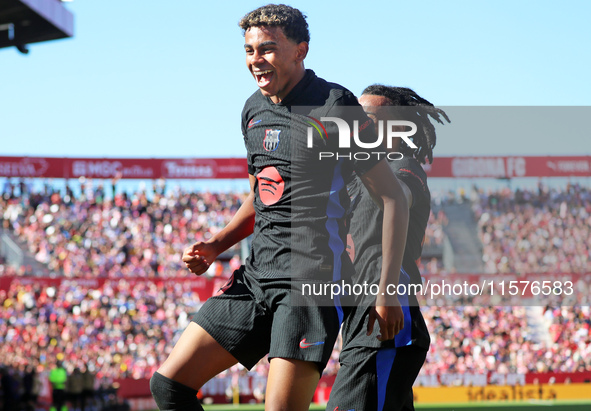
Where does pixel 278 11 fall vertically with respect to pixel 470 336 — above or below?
above

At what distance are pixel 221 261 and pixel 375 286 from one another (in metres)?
29.2

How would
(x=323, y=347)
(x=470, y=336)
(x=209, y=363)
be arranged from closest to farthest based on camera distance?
1. (x=323, y=347)
2. (x=209, y=363)
3. (x=470, y=336)

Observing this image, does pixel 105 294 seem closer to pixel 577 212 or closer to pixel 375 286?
pixel 577 212

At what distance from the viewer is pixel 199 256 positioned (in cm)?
393

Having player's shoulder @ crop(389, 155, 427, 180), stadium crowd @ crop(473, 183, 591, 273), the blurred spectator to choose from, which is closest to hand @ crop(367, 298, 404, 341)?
player's shoulder @ crop(389, 155, 427, 180)

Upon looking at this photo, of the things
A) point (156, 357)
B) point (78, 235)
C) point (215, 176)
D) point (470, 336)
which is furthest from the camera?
point (215, 176)

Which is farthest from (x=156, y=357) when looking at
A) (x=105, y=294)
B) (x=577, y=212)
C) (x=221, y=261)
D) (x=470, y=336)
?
(x=577, y=212)

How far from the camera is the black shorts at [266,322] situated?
10.9 feet

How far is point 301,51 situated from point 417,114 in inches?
44.4

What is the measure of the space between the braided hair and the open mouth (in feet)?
3.32

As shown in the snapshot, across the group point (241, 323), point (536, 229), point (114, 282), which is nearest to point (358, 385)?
point (241, 323)

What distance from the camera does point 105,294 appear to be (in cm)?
2741

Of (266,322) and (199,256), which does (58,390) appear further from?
(266,322)

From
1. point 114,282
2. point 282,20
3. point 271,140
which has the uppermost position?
point 282,20
